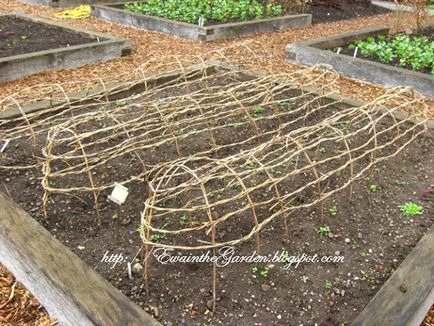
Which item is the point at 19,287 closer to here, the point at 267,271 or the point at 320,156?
the point at 267,271

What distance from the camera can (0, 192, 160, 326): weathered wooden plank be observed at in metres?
2.07

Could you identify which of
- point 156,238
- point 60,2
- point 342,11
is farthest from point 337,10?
point 156,238

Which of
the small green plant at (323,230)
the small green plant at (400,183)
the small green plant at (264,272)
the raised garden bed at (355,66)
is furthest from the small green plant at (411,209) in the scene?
the raised garden bed at (355,66)

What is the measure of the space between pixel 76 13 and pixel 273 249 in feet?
25.8

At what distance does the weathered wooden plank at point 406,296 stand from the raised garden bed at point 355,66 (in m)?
3.62

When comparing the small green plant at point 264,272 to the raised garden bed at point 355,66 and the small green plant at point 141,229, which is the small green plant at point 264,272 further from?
the raised garden bed at point 355,66

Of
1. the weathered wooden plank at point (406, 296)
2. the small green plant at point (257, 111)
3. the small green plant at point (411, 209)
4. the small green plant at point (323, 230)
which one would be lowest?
the small green plant at point (411, 209)

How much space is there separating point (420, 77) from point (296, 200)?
338 cm

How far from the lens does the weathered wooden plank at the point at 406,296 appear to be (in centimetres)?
216

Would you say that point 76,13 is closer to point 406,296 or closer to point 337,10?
point 337,10

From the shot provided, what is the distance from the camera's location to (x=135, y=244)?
2.75 meters

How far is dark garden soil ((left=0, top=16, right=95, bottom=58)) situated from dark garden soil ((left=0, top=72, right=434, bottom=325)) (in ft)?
9.59

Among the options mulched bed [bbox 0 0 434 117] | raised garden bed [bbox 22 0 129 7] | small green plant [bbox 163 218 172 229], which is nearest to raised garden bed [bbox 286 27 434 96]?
mulched bed [bbox 0 0 434 117]

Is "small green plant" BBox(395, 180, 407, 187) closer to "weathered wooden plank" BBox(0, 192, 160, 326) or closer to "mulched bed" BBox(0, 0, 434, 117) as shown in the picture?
"mulched bed" BBox(0, 0, 434, 117)
